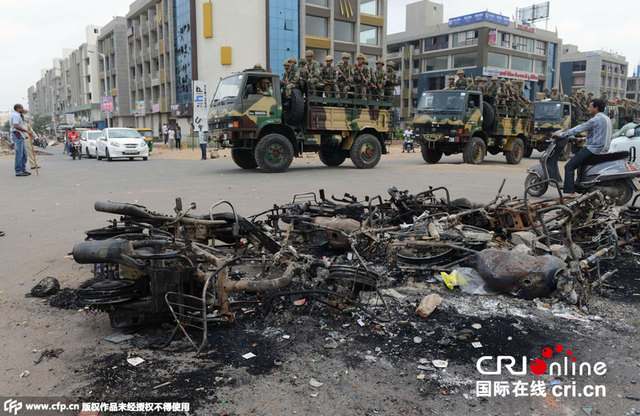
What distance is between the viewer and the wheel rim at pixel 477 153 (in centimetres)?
1739

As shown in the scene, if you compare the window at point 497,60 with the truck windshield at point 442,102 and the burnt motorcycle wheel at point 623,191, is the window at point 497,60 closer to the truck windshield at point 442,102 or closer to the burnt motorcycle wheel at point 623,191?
the truck windshield at point 442,102

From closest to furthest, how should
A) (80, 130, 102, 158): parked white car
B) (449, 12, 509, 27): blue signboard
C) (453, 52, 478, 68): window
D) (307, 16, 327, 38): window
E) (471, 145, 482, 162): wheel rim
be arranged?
(471, 145, 482, 162): wheel rim, (80, 130, 102, 158): parked white car, (307, 16, 327, 38): window, (449, 12, 509, 27): blue signboard, (453, 52, 478, 68): window

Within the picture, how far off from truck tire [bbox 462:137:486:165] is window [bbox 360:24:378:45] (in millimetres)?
32572

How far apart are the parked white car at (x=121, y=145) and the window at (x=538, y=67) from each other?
2209 inches

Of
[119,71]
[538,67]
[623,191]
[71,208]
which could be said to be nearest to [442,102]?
[623,191]

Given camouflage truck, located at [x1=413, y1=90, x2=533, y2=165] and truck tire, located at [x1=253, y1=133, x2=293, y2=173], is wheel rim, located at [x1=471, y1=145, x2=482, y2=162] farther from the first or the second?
truck tire, located at [x1=253, y1=133, x2=293, y2=173]

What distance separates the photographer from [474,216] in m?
5.55

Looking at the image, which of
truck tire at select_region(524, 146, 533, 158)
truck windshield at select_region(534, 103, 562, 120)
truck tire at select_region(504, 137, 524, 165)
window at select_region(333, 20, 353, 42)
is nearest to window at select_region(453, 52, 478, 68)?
window at select_region(333, 20, 353, 42)

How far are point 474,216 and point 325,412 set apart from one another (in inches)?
148

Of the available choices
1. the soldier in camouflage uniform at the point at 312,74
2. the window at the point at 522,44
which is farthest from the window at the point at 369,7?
the soldier in camouflage uniform at the point at 312,74

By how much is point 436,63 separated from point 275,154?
54.9 meters

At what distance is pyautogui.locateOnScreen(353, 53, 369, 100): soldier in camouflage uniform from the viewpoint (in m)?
15.3

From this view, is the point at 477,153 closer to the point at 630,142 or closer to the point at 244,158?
the point at 630,142

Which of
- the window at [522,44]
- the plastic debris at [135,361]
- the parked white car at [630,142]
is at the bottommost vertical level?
the plastic debris at [135,361]
